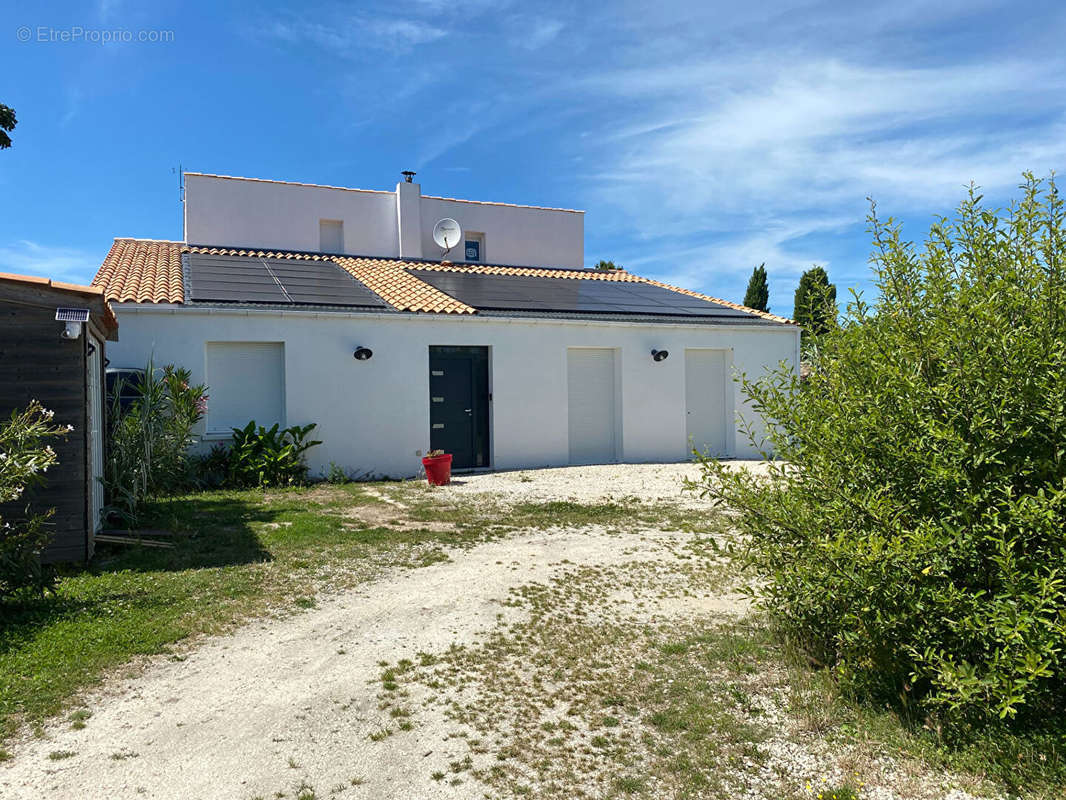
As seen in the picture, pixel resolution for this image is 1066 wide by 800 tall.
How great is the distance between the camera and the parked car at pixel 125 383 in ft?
33.7

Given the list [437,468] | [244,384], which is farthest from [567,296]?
[244,384]

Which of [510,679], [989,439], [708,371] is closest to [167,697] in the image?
[510,679]

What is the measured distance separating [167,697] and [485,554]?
12.1ft

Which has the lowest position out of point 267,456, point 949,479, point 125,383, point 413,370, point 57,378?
point 267,456

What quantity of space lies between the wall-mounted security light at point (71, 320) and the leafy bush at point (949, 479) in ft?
20.3

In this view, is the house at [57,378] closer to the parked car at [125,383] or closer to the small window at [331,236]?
the parked car at [125,383]

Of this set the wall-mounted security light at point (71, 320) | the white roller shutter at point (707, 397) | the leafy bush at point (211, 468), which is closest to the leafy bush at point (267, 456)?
the leafy bush at point (211, 468)

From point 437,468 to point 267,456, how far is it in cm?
289

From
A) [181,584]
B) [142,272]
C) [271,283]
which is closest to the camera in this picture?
[181,584]

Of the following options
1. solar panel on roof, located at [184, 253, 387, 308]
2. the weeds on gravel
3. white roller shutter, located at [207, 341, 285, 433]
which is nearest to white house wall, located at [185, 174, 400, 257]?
solar panel on roof, located at [184, 253, 387, 308]

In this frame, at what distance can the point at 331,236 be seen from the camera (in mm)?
19594

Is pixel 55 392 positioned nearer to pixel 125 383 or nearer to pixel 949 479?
pixel 125 383

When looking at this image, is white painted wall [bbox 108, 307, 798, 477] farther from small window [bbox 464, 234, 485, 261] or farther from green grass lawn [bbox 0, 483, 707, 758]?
small window [bbox 464, 234, 485, 261]

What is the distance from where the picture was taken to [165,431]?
998cm
